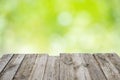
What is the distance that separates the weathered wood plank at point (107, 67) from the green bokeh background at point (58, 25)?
5.46ft

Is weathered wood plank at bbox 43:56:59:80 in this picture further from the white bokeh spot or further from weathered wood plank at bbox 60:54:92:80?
the white bokeh spot

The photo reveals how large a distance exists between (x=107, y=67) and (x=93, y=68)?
114 mm

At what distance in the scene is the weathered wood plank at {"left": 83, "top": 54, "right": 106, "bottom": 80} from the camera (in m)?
1.93

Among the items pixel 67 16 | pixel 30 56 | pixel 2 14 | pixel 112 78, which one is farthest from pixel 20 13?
pixel 112 78

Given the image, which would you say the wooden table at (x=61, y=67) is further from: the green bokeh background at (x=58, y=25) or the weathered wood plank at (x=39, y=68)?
the green bokeh background at (x=58, y=25)

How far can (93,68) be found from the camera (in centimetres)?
215

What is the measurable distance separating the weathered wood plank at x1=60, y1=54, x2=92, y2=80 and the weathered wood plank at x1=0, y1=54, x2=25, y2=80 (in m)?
0.34

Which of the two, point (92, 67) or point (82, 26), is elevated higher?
point (92, 67)

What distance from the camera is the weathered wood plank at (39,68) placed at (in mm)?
1941

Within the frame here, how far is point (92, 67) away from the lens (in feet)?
7.15

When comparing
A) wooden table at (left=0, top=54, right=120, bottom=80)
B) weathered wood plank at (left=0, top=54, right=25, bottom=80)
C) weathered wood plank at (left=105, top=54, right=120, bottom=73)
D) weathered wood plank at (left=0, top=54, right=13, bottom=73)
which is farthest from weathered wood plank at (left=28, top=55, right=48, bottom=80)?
weathered wood plank at (left=105, top=54, right=120, bottom=73)

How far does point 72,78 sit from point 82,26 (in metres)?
2.37

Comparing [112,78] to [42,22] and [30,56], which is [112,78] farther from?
[42,22]

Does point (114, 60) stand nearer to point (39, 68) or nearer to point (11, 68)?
point (39, 68)
